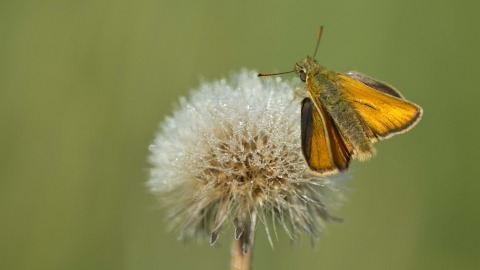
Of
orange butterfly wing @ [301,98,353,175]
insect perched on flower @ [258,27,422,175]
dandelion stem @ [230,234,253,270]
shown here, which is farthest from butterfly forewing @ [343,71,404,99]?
dandelion stem @ [230,234,253,270]

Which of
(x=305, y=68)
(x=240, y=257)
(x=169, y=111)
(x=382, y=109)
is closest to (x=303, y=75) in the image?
(x=305, y=68)

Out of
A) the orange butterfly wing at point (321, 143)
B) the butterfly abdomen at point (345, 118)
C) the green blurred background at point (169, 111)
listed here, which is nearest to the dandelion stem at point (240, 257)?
the orange butterfly wing at point (321, 143)

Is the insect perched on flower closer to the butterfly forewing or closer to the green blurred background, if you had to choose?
the butterfly forewing

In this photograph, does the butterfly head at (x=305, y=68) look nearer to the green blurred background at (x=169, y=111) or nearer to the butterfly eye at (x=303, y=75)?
the butterfly eye at (x=303, y=75)

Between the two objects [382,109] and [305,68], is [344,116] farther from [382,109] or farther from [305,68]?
[305,68]

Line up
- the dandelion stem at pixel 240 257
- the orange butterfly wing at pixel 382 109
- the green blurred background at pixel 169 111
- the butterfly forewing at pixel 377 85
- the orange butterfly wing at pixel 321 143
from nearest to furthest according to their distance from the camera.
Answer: the orange butterfly wing at pixel 321 143 < the dandelion stem at pixel 240 257 < the orange butterfly wing at pixel 382 109 < the butterfly forewing at pixel 377 85 < the green blurred background at pixel 169 111

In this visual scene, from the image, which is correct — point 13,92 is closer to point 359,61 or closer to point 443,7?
point 359,61
